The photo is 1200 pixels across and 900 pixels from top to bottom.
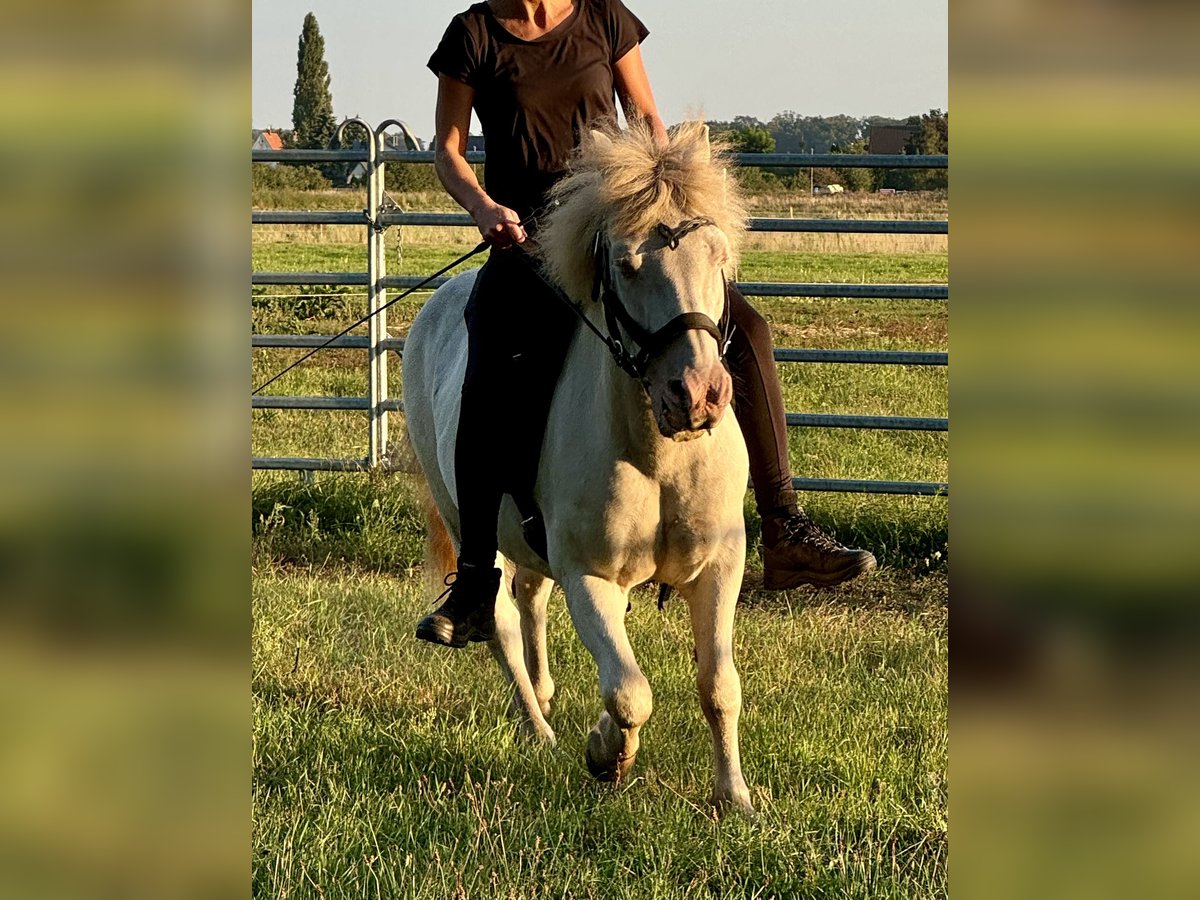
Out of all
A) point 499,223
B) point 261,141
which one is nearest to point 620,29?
point 499,223

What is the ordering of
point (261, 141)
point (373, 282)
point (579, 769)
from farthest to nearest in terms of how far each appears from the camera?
point (261, 141)
point (373, 282)
point (579, 769)

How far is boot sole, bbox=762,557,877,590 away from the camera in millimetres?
4484

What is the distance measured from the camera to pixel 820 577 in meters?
4.59

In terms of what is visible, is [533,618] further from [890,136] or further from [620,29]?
[890,136]

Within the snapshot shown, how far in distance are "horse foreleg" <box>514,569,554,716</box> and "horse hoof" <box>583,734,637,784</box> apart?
102 cm

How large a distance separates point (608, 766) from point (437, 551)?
1921 millimetres

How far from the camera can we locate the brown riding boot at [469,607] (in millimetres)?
4340

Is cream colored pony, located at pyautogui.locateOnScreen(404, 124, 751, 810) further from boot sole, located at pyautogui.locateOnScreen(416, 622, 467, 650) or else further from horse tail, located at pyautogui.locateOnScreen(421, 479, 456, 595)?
horse tail, located at pyautogui.locateOnScreen(421, 479, 456, 595)

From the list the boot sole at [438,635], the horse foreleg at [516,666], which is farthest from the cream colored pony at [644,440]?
the horse foreleg at [516,666]

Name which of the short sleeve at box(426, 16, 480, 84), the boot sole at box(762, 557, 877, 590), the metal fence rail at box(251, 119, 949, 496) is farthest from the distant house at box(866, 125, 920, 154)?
the short sleeve at box(426, 16, 480, 84)

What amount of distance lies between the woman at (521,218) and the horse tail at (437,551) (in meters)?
1.31
